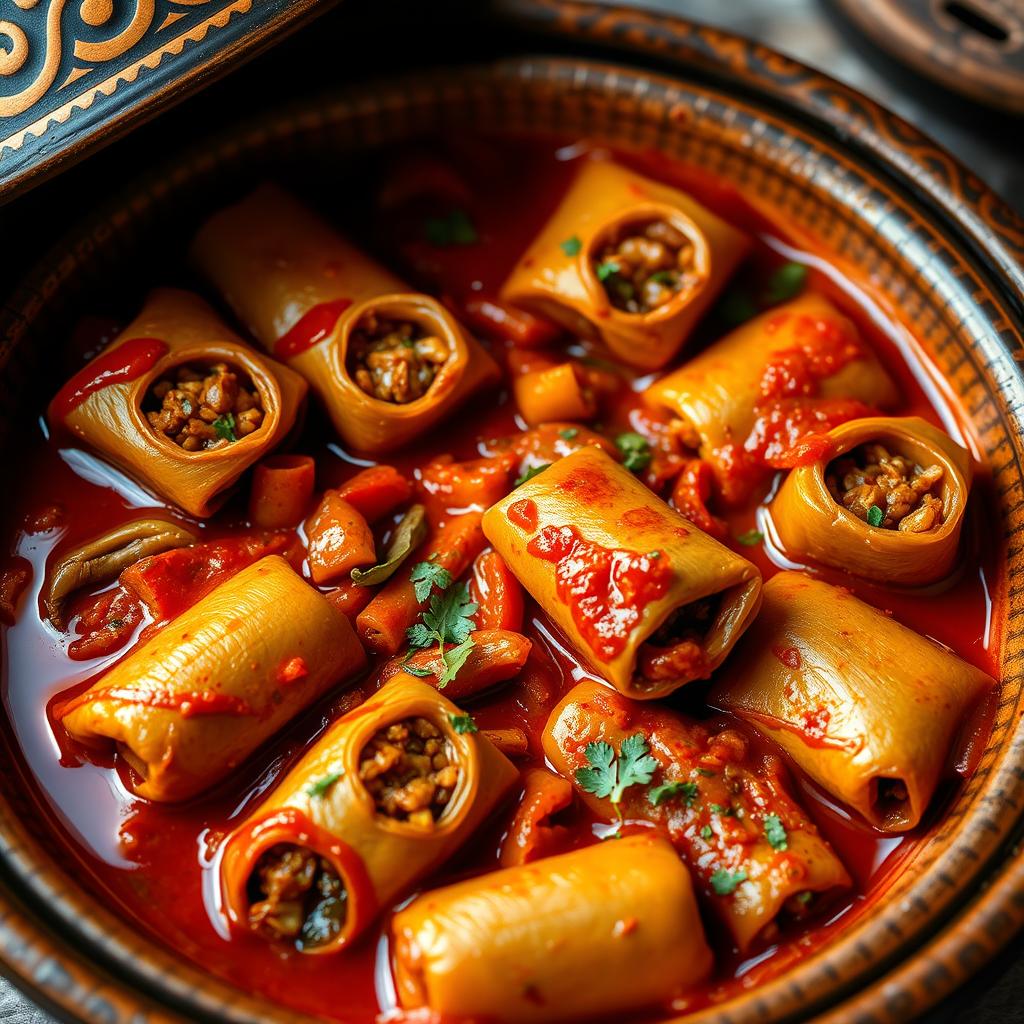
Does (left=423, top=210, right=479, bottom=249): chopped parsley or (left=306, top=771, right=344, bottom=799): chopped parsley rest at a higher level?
(left=423, top=210, right=479, bottom=249): chopped parsley

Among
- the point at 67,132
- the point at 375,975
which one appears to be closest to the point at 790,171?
the point at 67,132

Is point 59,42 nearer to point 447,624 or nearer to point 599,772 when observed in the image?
point 447,624

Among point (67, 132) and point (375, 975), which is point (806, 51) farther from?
point (375, 975)

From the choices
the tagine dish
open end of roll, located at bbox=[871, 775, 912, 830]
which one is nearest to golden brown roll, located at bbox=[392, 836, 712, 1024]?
the tagine dish

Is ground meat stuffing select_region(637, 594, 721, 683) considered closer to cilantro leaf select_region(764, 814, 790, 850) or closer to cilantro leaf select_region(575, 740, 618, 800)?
cilantro leaf select_region(575, 740, 618, 800)

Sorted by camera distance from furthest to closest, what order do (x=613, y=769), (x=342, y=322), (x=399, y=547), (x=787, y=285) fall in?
(x=787, y=285)
(x=342, y=322)
(x=399, y=547)
(x=613, y=769)

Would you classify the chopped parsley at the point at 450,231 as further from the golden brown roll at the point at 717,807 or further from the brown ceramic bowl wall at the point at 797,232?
the golden brown roll at the point at 717,807

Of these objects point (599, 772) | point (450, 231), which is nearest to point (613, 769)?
point (599, 772)

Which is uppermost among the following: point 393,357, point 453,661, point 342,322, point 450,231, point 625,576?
point 450,231
